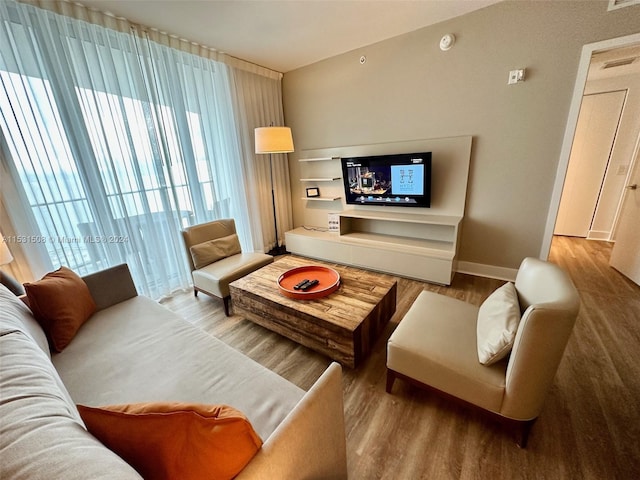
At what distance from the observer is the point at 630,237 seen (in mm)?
2771

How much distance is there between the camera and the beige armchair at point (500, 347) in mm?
1029

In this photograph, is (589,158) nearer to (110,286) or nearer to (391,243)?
(391,243)

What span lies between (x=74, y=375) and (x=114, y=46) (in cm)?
273

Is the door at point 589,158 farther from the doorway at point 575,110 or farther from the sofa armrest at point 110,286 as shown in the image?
the sofa armrest at point 110,286

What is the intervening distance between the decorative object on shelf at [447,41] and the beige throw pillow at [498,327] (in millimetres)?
2583

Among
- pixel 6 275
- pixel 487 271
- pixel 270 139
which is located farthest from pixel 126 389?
pixel 487 271

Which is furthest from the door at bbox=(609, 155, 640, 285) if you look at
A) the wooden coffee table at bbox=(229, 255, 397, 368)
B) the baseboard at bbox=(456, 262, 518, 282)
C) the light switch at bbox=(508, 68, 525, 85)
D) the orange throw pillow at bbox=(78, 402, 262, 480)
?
the orange throw pillow at bbox=(78, 402, 262, 480)

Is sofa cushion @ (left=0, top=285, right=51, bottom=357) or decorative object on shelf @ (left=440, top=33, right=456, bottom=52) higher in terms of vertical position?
decorative object on shelf @ (left=440, top=33, right=456, bottom=52)

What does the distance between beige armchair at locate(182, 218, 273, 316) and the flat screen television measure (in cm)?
158

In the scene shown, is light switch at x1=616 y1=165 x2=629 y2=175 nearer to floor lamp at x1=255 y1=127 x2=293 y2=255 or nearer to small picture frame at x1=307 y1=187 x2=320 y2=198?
small picture frame at x1=307 y1=187 x2=320 y2=198

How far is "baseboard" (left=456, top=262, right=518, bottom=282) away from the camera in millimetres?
2912

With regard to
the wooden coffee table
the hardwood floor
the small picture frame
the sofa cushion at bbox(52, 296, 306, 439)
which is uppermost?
the small picture frame

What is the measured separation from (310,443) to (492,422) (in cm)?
117

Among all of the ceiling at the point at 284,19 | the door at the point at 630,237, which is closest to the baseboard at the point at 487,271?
the door at the point at 630,237
